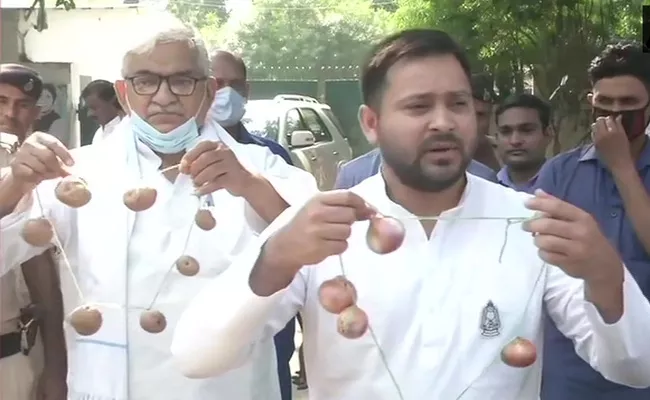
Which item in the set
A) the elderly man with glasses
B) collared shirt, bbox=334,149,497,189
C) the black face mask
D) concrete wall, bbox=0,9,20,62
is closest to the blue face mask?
the elderly man with glasses

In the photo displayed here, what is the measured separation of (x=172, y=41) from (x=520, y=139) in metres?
1.54

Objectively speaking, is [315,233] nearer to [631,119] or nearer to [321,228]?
[321,228]

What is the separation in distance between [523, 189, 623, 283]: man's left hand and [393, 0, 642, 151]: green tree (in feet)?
8.79

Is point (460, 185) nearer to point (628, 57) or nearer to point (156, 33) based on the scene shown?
point (156, 33)

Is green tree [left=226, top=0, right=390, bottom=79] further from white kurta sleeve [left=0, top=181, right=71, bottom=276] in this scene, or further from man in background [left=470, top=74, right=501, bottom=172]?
white kurta sleeve [left=0, top=181, right=71, bottom=276]

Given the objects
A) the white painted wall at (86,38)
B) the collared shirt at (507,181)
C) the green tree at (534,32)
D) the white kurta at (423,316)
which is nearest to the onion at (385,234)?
the white kurta at (423,316)

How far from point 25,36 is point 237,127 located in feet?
2.41

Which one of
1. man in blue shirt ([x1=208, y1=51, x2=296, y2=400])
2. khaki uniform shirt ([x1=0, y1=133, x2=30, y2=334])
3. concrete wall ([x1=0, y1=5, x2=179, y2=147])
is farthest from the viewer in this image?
concrete wall ([x1=0, y1=5, x2=179, y2=147])

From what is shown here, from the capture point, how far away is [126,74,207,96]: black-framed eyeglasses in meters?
1.87

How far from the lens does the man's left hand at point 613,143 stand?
2.26 meters

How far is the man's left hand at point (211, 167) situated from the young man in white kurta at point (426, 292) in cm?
22

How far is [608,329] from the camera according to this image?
1315 millimetres

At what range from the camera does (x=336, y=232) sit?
123 centimetres

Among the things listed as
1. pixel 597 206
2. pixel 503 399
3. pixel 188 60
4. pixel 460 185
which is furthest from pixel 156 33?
pixel 597 206
